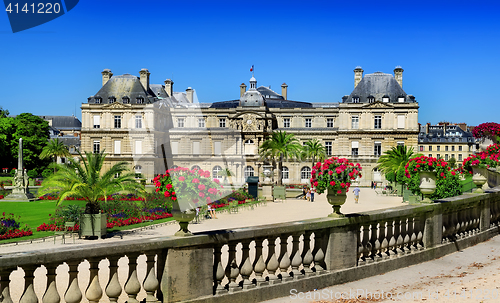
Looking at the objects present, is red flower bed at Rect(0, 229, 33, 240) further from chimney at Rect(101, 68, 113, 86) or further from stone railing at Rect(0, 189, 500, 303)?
chimney at Rect(101, 68, 113, 86)

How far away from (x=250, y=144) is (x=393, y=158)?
25.4 m

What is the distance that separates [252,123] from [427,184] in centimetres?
5581

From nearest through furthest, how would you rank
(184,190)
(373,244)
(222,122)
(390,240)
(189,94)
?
1. (184,190)
2. (373,244)
3. (390,240)
4. (222,122)
5. (189,94)

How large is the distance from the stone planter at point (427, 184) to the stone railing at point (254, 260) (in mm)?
282

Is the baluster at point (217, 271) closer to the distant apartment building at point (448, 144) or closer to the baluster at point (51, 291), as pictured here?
the baluster at point (51, 291)

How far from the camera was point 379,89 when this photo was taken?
64.2 meters

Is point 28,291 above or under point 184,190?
under

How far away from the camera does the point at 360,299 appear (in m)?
6.40

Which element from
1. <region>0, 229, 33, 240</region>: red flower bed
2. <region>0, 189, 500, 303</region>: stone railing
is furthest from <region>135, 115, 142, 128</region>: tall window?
<region>0, 189, 500, 303</region>: stone railing

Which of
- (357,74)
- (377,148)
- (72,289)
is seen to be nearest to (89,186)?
(72,289)

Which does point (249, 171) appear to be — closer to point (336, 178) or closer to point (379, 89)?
point (379, 89)

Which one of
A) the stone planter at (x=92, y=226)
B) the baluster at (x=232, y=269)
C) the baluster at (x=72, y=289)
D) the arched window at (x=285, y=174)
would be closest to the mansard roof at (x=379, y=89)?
the arched window at (x=285, y=174)

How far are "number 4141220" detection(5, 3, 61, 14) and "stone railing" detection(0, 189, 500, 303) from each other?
3.80 meters

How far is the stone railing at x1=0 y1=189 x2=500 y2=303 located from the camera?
4944 millimetres
